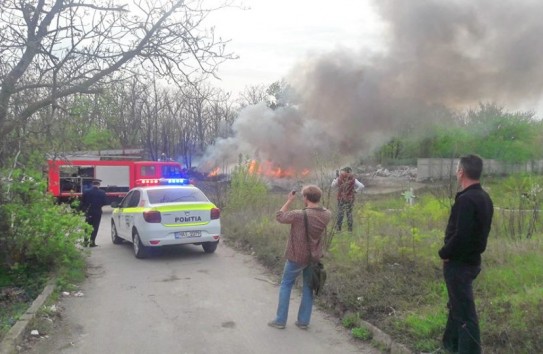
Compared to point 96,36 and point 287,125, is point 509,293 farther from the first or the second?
point 287,125

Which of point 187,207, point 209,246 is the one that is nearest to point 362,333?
point 187,207

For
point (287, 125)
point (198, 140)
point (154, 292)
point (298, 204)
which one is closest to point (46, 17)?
point (154, 292)

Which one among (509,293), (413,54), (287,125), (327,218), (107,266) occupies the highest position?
(413,54)

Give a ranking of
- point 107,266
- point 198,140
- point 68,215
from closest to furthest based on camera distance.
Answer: point 68,215 → point 107,266 → point 198,140

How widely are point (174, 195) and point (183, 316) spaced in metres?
4.79

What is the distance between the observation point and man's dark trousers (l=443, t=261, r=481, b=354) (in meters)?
4.34

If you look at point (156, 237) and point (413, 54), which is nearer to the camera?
point (156, 237)

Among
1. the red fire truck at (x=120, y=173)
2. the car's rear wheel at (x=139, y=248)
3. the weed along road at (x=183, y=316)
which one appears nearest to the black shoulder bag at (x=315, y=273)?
the weed along road at (x=183, y=316)

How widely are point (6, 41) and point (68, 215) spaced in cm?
318

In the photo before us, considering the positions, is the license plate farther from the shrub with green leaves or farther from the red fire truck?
the red fire truck

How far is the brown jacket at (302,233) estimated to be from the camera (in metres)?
5.88

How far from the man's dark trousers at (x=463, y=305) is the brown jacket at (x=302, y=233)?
1.68m

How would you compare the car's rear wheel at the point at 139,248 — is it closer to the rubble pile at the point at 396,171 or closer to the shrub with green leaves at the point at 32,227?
the shrub with green leaves at the point at 32,227

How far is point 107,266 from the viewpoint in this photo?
10.0 meters
